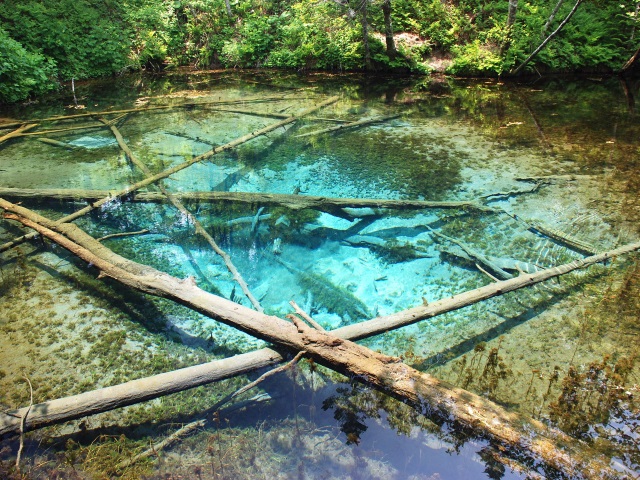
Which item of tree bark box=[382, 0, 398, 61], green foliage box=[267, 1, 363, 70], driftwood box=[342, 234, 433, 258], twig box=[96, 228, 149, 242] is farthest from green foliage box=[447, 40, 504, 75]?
twig box=[96, 228, 149, 242]

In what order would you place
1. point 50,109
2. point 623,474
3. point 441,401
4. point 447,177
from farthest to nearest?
point 50,109, point 447,177, point 441,401, point 623,474

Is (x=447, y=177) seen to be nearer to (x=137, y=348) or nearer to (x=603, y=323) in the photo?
(x=603, y=323)

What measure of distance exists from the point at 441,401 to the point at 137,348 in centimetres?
303

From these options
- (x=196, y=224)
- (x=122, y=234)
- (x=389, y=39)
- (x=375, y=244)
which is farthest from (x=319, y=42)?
(x=122, y=234)

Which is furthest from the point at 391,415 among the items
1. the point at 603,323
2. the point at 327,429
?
the point at 603,323

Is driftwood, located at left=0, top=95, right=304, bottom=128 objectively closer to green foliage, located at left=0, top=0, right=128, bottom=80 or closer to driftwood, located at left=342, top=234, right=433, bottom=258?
green foliage, located at left=0, top=0, right=128, bottom=80

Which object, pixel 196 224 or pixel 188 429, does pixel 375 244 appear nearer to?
pixel 196 224

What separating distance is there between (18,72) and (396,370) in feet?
44.4

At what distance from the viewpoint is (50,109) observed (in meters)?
12.0

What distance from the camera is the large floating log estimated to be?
6.37 meters

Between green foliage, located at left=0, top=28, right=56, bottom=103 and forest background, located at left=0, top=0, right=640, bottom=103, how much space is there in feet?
0.10

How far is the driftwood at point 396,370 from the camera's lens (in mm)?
2895

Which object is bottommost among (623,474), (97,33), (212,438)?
(212,438)

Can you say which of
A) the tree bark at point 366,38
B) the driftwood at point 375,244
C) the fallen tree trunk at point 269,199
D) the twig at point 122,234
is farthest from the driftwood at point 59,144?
the tree bark at point 366,38
